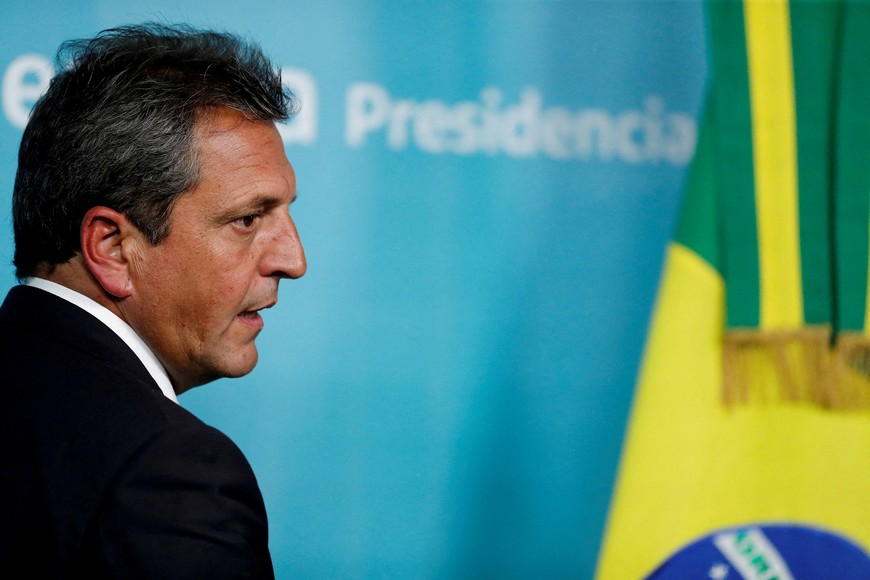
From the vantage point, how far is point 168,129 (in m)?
1.01

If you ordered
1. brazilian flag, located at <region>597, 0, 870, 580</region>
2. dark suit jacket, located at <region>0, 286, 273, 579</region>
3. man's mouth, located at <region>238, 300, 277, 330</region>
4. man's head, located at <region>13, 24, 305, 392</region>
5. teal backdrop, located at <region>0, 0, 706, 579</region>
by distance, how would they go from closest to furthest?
dark suit jacket, located at <region>0, 286, 273, 579</region> → man's head, located at <region>13, 24, 305, 392</region> → man's mouth, located at <region>238, 300, 277, 330</region> → brazilian flag, located at <region>597, 0, 870, 580</region> → teal backdrop, located at <region>0, 0, 706, 579</region>

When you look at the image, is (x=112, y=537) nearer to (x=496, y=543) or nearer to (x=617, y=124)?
(x=496, y=543)

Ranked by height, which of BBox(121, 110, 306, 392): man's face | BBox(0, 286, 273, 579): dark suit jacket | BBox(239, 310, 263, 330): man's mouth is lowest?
BBox(0, 286, 273, 579): dark suit jacket

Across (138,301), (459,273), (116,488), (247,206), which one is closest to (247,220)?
(247,206)

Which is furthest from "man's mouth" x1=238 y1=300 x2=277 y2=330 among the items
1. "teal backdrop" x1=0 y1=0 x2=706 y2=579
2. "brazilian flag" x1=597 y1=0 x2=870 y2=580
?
"brazilian flag" x1=597 y1=0 x2=870 y2=580

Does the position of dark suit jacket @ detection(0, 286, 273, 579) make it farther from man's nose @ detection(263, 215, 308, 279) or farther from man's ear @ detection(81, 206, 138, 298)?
man's nose @ detection(263, 215, 308, 279)

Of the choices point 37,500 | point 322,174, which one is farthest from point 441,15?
point 37,500

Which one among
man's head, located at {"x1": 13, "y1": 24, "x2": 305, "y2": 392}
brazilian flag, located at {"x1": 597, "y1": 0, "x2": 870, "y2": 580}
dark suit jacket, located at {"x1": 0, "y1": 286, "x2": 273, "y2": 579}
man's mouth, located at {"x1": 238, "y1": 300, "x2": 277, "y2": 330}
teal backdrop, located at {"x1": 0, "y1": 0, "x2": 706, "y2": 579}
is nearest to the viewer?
dark suit jacket, located at {"x1": 0, "y1": 286, "x2": 273, "y2": 579}

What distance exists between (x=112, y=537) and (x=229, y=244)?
1.18 ft

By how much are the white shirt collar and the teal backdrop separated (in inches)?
31.1

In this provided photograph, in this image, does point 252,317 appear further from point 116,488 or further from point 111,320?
point 116,488

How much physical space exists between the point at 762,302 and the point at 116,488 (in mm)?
1282

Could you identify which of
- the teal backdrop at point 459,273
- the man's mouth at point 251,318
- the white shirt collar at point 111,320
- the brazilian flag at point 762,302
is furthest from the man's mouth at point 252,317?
the brazilian flag at point 762,302

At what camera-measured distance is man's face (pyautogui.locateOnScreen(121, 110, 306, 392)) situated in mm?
1041
